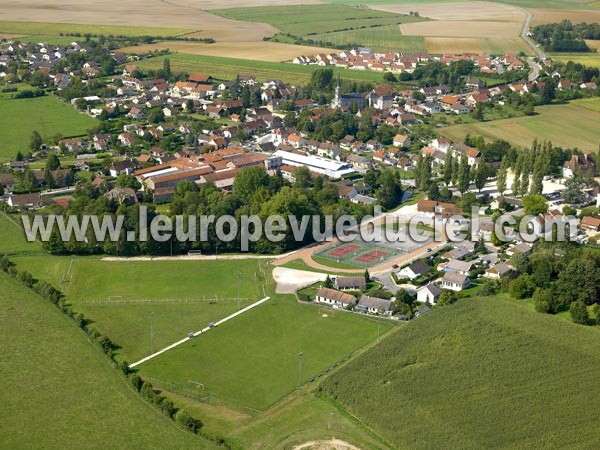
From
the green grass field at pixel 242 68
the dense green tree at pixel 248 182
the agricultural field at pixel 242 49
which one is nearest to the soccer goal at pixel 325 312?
the dense green tree at pixel 248 182

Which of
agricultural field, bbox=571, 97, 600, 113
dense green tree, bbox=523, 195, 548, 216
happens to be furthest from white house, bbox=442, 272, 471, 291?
agricultural field, bbox=571, 97, 600, 113

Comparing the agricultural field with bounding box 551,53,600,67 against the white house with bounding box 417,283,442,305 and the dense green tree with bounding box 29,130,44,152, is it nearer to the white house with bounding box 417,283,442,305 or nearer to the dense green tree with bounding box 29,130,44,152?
the dense green tree with bounding box 29,130,44,152

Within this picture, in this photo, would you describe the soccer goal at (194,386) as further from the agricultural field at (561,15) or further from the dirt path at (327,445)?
the agricultural field at (561,15)

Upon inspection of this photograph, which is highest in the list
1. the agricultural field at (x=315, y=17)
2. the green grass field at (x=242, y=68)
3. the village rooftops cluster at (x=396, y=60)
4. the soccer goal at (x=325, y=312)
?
the agricultural field at (x=315, y=17)

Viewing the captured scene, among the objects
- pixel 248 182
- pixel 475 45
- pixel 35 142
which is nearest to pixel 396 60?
pixel 475 45

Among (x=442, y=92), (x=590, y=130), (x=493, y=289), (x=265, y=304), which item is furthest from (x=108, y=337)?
(x=442, y=92)

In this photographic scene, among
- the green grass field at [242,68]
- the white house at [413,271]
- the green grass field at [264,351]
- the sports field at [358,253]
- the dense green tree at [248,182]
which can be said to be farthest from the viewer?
the green grass field at [242,68]

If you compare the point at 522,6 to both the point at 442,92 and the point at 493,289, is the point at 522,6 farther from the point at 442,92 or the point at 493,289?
the point at 493,289
